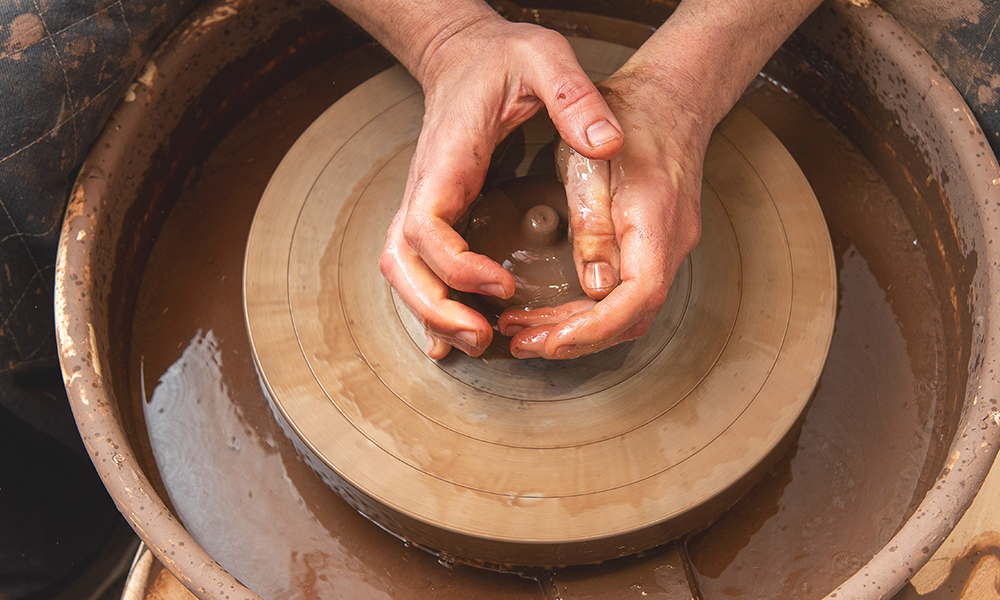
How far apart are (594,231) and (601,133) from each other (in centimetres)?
17

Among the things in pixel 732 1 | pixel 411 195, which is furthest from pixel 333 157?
pixel 732 1

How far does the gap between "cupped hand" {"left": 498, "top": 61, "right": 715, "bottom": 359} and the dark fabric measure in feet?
2.98

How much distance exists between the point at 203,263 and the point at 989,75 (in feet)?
5.64

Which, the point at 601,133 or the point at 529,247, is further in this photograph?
the point at 529,247

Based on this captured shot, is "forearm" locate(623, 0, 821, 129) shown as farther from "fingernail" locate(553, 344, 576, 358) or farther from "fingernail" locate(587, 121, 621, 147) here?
"fingernail" locate(553, 344, 576, 358)

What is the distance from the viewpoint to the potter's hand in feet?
3.76

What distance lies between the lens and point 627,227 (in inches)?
46.6

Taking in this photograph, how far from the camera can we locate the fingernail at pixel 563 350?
1.14 m

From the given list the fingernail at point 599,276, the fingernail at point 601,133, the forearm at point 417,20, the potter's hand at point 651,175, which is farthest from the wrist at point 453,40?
the fingernail at point 599,276

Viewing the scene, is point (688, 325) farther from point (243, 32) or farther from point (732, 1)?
point (243, 32)

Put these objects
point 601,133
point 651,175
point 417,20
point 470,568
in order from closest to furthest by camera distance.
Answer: point 601,133 < point 651,175 < point 470,568 < point 417,20

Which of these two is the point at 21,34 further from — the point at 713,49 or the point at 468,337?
the point at 713,49

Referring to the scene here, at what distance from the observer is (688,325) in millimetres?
1354

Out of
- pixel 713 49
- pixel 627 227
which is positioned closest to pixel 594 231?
pixel 627 227
